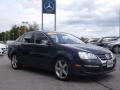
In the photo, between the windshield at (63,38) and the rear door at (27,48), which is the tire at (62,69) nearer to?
the windshield at (63,38)

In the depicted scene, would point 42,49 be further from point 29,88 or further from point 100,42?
point 100,42

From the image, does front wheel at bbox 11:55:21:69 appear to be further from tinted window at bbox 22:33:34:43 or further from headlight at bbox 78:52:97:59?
headlight at bbox 78:52:97:59

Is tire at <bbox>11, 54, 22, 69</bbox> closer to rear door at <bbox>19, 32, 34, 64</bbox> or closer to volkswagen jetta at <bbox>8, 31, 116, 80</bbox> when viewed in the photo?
volkswagen jetta at <bbox>8, 31, 116, 80</bbox>

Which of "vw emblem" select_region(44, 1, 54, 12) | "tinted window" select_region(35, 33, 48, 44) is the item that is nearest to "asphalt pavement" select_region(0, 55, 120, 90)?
"tinted window" select_region(35, 33, 48, 44)

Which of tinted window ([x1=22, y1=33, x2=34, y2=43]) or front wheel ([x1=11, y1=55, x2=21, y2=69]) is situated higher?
tinted window ([x1=22, y1=33, x2=34, y2=43])

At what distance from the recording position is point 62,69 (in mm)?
8195

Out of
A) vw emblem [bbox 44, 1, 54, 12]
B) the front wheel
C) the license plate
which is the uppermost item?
vw emblem [bbox 44, 1, 54, 12]

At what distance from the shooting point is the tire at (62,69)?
26.1ft

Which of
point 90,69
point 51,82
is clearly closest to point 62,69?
point 51,82

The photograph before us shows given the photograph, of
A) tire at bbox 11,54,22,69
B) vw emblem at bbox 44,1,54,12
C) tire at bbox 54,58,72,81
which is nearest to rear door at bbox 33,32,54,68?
tire at bbox 54,58,72,81

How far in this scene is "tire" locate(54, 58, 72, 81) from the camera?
7962mm

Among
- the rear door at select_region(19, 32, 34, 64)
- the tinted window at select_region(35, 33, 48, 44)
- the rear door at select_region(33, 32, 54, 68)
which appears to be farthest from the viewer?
the rear door at select_region(19, 32, 34, 64)

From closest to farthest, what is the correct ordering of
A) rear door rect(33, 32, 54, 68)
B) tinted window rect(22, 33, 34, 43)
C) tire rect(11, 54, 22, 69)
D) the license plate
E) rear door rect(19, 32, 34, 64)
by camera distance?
the license plate
rear door rect(33, 32, 54, 68)
rear door rect(19, 32, 34, 64)
tinted window rect(22, 33, 34, 43)
tire rect(11, 54, 22, 69)

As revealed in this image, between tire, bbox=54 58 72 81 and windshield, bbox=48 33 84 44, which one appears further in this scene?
windshield, bbox=48 33 84 44
